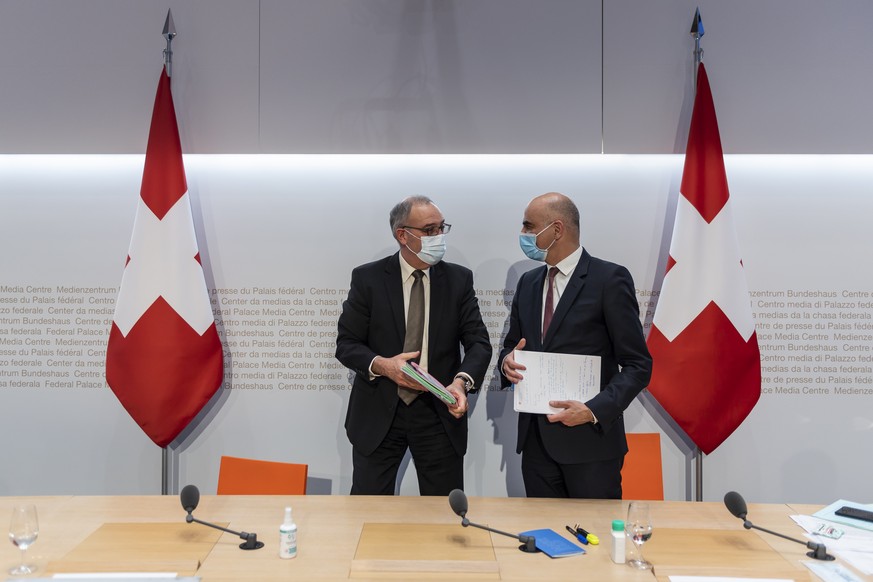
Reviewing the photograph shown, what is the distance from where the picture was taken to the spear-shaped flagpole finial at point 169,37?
3.43 m

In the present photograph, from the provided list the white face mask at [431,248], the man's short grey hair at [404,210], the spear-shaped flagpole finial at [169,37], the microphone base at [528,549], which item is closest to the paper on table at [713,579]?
the microphone base at [528,549]

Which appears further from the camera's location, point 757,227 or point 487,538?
point 757,227

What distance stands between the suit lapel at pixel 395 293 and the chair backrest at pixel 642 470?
1.16 meters

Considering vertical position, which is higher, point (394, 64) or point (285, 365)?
point (394, 64)

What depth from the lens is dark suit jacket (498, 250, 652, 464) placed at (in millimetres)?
2459

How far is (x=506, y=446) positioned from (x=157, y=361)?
6.58ft

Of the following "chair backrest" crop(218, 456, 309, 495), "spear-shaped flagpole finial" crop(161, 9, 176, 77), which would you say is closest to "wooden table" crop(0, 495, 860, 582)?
"chair backrest" crop(218, 456, 309, 495)

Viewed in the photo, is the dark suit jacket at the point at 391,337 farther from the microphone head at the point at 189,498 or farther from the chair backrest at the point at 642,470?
the microphone head at the point at 189,498

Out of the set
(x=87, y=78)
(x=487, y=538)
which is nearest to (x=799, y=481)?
(x=487, y=538)

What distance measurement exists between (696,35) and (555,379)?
220 centimetres

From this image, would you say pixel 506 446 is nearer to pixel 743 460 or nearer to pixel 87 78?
pixel 743 460

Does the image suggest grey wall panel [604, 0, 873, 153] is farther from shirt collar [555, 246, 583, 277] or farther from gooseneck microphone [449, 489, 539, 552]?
gooseneck microphone [449, 489, 539, 552]

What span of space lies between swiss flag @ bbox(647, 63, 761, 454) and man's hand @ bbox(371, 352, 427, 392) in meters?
1.42

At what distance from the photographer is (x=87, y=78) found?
3658 mm
